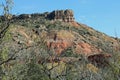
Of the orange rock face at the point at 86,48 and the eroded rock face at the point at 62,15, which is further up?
the eroded rock face at the point at 62,15

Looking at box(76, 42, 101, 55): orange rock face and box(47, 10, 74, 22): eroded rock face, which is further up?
box(47, 10, 74, 22): eroded rock face

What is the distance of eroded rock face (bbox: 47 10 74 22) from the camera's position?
139 meters

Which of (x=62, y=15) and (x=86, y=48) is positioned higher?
(x=62, y=15)

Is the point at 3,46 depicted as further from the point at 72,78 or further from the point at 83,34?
the point at 83,34

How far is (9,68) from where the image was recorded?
2352cm

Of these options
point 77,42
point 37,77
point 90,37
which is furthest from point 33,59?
point 90,37

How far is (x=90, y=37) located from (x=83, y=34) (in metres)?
2.27

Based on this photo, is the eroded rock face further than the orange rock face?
Yes

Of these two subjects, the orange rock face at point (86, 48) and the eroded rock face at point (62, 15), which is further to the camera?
the eroded rock face at point (62, 15)

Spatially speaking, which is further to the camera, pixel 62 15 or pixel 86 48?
pixel 62 15

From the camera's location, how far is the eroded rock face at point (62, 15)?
13915 cm

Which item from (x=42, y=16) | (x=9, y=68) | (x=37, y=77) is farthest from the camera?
(x=42, y=16)

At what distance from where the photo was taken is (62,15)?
14088cm

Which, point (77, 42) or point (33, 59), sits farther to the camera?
point (77, 42)
